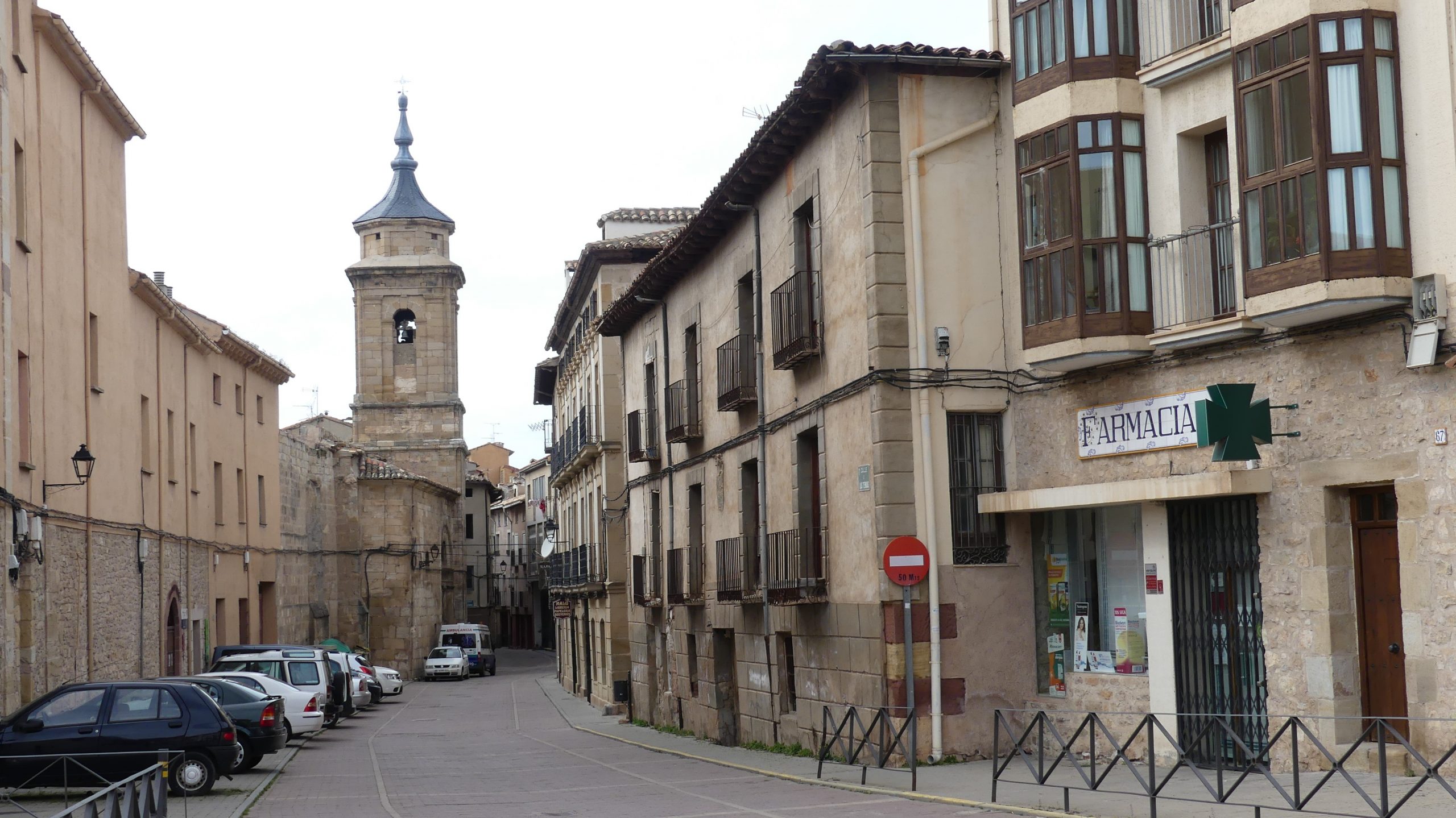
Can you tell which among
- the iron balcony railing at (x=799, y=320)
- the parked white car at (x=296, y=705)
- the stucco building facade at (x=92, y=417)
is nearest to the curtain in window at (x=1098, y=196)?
the iron balcony railing at (x=799, y=320)

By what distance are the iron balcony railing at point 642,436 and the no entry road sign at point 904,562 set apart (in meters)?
13.5

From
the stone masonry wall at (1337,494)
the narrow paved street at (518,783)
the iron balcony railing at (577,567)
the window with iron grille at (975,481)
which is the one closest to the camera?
the stone masonry wall at (1337,494)

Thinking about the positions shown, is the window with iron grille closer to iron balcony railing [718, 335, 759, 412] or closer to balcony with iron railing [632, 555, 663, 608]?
iron balcony railing [718, 335, 759, 412]

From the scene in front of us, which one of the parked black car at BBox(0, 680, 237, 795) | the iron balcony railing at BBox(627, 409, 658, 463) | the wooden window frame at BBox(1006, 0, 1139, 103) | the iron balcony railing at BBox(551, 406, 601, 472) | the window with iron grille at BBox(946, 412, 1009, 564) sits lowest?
the parked black car at BBox(0, 680, 237, 795)

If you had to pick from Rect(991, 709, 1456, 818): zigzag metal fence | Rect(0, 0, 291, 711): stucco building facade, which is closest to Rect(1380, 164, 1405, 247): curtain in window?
Rect(991, 709, 1456, 818): zigzag metal fence

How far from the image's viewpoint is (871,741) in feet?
53.0

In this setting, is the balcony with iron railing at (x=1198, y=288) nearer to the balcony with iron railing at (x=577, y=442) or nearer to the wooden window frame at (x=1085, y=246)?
the wooden window frame at (x=1085, y=246)

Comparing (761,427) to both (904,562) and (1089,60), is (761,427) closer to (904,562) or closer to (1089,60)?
(904,562)

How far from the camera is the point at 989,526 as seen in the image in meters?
16.1

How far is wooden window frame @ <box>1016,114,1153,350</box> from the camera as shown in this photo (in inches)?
558

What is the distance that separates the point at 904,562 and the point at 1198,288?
381cm

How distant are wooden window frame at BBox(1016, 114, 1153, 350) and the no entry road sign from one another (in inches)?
93.1

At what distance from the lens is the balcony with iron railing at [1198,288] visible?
13086 millimetres

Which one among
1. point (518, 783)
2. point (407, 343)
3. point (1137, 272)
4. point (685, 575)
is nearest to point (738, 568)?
point (685, 575)
